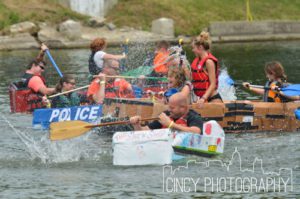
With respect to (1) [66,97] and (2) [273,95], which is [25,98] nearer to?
(1) [66,97]

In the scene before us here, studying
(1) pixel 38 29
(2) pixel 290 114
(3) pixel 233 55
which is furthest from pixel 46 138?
(1) pixel 38 29

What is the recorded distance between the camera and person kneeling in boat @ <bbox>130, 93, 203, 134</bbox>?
43.1 ft

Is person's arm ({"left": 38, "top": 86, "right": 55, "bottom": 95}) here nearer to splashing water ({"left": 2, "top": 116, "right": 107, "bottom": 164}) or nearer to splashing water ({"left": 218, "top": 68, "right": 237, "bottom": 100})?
splashing water ({"left": 2, "top": 116, "right": 107, "bottom": 164})

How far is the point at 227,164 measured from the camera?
45.9ft

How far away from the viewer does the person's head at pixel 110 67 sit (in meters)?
18.4

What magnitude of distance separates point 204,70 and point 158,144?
137 inches

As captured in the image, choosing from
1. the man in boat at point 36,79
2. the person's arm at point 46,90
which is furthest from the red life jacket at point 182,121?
the man in boat at point 36,79

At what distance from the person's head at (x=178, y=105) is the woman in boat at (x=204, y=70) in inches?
126

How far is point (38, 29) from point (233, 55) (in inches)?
369

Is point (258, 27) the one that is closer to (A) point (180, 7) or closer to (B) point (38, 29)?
(A) point (180, 7)

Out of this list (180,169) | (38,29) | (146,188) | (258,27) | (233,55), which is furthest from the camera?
(258,27)

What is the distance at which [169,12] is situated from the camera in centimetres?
4422

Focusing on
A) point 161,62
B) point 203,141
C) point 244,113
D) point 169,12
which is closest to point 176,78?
point 203,141

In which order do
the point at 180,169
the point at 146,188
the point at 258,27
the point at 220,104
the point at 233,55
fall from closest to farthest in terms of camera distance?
1. the point at 146,188
2. the point at 180,169
3. the point at 220,104
4. the point at 233,55
5. the point at 258,27
